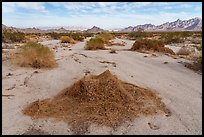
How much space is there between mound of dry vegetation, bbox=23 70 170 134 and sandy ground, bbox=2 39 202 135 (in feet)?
0.81

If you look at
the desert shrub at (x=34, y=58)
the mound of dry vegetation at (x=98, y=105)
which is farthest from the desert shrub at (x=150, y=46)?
the mound of dry vegetation at (x=98, y=105)

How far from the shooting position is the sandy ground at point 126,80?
6.30m

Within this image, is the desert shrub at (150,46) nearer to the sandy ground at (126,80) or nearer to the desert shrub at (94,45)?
the desert shrub at (94,45)

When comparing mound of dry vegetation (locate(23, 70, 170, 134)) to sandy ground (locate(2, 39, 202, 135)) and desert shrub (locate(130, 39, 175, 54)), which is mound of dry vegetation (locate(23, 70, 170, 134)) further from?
desert shrub (locate(130, 39, 175, 54))

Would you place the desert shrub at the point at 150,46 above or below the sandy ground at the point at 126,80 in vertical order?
below

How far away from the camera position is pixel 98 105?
7250mm

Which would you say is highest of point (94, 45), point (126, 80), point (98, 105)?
point (98, 105)

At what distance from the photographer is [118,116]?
676 cm

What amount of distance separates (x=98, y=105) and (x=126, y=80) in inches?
144

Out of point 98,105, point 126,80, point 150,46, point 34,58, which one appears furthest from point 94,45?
point 98,105

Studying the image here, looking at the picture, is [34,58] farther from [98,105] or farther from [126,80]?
[98,105]

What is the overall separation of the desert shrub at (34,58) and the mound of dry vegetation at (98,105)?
5.46 m

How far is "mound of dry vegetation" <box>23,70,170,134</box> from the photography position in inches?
264

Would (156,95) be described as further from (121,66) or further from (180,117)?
(121,66)
